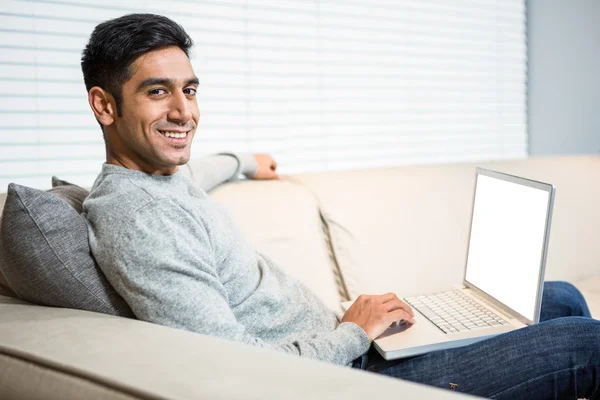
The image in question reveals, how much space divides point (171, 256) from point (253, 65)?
1.66 meters

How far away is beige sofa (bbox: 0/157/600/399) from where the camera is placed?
2.23 ft

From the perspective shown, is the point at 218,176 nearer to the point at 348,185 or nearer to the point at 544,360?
the point at 348,185

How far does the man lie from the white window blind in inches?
38.0

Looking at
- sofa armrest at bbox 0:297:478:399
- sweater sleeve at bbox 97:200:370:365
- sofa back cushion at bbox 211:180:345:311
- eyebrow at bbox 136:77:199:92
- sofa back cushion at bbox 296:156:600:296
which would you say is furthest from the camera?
sofa back cushion at bbox 296:156:600:296

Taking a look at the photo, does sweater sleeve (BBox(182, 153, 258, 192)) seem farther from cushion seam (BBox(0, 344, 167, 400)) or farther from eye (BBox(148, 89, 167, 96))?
cushion seam (BBox(0, 344, 167, 400))

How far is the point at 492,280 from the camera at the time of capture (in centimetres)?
150

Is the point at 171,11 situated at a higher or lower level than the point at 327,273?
higher

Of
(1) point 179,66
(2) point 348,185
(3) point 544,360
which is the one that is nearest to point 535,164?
(2) point 348,185

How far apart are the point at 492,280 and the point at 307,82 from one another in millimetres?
1445

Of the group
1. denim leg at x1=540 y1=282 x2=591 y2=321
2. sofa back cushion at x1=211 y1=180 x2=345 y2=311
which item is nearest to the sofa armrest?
sofa back cushion at x1=211 y1=180 x2=345 y2=311

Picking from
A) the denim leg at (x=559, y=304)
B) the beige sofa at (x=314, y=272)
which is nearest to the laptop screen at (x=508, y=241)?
the denim leg at (x=559, y=304)

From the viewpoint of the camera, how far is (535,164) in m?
2.37

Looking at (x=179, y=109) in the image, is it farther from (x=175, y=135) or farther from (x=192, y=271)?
(x=192, y=271)

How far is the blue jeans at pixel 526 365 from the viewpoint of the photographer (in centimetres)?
112
